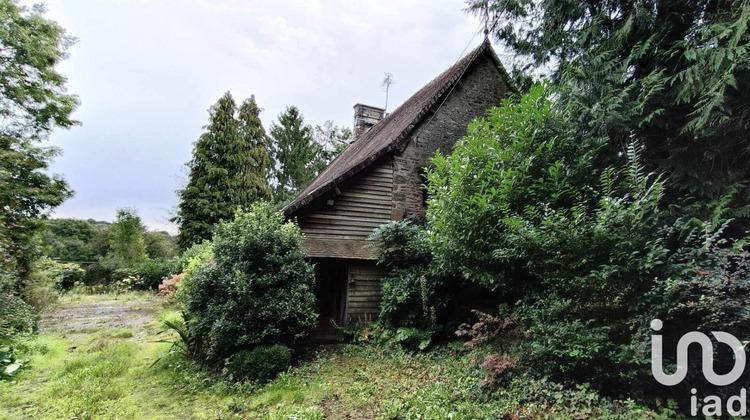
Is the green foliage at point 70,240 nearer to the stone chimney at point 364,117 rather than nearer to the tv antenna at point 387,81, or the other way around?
the stone chimney at point 364,117

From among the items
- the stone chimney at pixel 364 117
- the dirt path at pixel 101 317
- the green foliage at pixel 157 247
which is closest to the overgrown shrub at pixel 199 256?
the dirt path at pixel 101 317

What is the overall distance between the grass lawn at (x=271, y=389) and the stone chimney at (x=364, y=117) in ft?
38.9

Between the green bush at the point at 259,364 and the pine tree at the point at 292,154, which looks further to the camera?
the pine tree at the point at 292,154

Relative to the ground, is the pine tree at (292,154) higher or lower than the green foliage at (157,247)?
higher

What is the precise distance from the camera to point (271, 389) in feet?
16.3

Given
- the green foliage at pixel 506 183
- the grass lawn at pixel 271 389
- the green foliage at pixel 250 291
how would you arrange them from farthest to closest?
the green foliage at pixel 250 291 < the green foliage at pixel 506 183 < the grass lawn at pixel 271 389

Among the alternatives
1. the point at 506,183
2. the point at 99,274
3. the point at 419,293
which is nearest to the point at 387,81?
the point at 419,293

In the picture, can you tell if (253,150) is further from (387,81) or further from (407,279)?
(407,279)

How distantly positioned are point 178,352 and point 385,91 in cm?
1440

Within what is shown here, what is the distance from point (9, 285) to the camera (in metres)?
7.63

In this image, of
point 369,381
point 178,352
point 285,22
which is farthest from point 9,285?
point 285,22

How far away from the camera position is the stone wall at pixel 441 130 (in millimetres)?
9164

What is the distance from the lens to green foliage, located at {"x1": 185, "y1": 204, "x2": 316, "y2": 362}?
5.79 metres

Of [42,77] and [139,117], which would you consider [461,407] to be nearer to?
[139,117]
